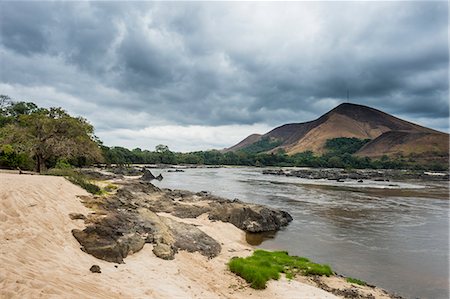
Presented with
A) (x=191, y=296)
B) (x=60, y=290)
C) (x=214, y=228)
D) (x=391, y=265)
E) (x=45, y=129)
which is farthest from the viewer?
(x=45, y=129)

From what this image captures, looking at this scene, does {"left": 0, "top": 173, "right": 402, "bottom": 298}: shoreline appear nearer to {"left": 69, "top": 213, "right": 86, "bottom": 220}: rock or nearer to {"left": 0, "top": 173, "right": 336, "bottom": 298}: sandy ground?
{"left": 0, "top": 173, "right": 336, "bottom": 298}: sandy ground

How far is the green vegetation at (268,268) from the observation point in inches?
488

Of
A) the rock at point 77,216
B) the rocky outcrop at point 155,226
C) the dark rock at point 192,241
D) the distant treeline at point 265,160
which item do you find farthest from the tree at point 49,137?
the distant treeline at point 265,160

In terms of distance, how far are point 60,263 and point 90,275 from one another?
105 centimetres

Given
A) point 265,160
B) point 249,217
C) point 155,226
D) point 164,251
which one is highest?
point 265,160

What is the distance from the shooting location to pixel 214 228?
2320 cm

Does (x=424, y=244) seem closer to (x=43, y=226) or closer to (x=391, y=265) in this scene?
(x=391, y=265)

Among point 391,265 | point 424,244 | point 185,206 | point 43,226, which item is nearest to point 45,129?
point 185,206

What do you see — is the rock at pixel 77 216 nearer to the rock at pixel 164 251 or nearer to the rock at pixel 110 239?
the rock at pixel 110 239

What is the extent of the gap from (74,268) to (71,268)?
11cm

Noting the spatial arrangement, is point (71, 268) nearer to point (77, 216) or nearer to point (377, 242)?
point (77, 216)

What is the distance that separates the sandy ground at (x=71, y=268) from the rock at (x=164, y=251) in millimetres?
319

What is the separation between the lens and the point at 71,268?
9.05 metres

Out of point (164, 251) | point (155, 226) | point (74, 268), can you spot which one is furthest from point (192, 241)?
point (74, 268)
